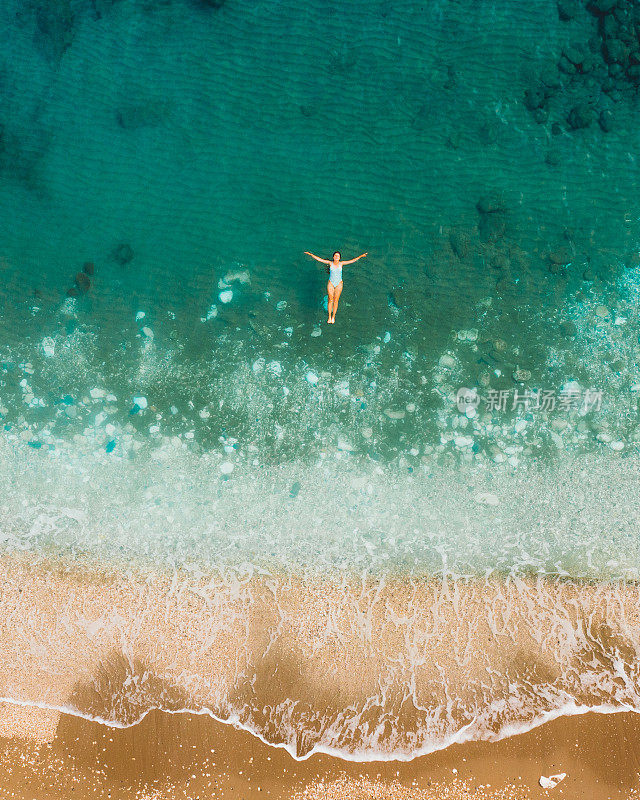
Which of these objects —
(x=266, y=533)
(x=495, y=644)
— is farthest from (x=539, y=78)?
(x=495, y=644)

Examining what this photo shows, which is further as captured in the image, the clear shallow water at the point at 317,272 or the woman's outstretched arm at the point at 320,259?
the clear shallow water at the point at 317,272

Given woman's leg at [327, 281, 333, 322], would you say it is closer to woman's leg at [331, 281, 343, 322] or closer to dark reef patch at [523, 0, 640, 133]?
woman's leg at [331, 281, 343, 322]

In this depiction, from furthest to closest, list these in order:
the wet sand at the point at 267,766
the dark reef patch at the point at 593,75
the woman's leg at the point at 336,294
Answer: the dark reef patch at the point at 593,75 < the woman's leg at the point at 336,294 < the wet sand at the point at 267,766

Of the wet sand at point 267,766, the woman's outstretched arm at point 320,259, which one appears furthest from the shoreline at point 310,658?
the woman's outstretched arm at point 320,259

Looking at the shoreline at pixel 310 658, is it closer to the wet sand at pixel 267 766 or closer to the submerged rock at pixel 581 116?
the wet sand at pixel 267 766

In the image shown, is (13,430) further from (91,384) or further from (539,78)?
(539,78)

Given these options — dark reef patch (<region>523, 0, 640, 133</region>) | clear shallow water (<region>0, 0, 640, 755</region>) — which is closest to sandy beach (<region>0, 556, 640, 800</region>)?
clear shallow water (<region>0, 0, 640, 755</region>)
